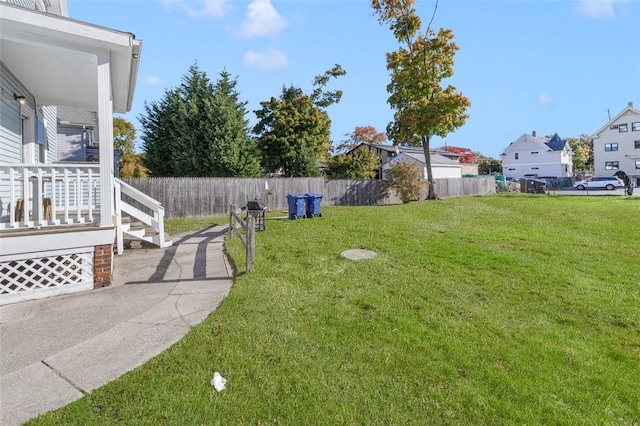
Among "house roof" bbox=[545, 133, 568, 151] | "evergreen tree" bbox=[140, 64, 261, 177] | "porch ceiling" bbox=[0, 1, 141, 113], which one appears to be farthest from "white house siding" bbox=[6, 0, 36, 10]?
"house roof" bbox=[545, 133, 568, 151]

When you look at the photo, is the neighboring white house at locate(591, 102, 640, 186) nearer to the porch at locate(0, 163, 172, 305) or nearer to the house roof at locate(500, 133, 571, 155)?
the house roof at locate(500, 133, 571, 155)

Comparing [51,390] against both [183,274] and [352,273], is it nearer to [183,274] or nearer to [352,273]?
[183,274]

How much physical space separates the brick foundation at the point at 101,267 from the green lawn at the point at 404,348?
2.19 meters

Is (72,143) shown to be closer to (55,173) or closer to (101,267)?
(55,173)

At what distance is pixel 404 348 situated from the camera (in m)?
3.64

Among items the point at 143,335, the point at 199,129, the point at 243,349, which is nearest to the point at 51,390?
→ the point at 143,335

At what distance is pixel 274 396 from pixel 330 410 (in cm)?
49

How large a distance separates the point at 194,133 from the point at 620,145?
50.2 metres

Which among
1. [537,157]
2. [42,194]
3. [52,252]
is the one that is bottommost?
[52,252]

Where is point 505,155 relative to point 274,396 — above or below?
above

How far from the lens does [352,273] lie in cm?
609

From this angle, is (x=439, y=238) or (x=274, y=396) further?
(x=439, y=238)

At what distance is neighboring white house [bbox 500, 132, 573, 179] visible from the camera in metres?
46.8

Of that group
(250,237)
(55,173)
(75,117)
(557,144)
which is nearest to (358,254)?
(250,237)
